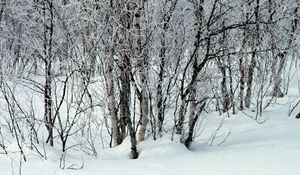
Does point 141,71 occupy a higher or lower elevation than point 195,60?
lower

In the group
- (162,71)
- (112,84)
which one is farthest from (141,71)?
(162,71)

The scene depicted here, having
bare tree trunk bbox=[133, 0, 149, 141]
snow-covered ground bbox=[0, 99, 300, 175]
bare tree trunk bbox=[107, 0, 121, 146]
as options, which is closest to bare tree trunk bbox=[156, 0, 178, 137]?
bare tree trunk bbox=[133, 0, 149, 141]

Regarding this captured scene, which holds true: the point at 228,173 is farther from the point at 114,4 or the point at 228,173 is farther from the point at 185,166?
the point at 114,4

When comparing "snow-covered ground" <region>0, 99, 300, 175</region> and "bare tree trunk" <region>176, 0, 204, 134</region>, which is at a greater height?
"bare tree trunk" <region>176, 0, 204, 134</region>

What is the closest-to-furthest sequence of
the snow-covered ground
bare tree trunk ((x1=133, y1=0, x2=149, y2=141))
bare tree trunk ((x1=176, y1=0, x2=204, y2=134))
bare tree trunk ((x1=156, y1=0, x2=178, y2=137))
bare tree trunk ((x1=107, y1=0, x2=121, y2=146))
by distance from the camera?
the snow-covered ground → bare tree trunk ((x1=133, y1=0, x2=149, y2=141)) → bare tree trunk ((x1=176, y1=0, x2=204, y2=134)) → bare tree trunk ((x1=107, y1=0, x2=121, y2=146)) → bare tree trunk ((x1=156, y1=0, x2=178, y2=137))

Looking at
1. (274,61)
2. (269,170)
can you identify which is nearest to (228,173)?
(269,170)

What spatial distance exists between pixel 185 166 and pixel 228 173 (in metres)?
0.71

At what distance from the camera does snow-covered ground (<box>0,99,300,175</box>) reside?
19.5ft

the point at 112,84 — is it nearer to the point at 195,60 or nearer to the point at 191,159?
the point at 195,60

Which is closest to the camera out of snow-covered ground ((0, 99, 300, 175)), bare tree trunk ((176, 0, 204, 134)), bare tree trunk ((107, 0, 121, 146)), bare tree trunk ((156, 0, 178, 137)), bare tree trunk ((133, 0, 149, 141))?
→ snow-covered ground ((0, 99, 300, 175))

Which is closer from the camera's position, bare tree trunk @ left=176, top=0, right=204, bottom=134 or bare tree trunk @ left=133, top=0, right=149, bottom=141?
bare tree trunk @ left=133, top=0, right=149, bottom=141

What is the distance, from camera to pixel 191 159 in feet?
21.9

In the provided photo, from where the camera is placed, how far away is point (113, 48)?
7.77 metres

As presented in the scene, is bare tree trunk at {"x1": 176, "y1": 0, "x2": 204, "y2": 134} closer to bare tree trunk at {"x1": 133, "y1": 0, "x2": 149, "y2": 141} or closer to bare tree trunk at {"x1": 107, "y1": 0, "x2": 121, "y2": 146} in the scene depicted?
bare tree trunk at {"x1": 133, "y1": 0, "x2": 149, "y2": 141}
